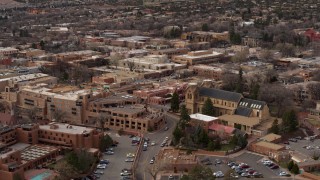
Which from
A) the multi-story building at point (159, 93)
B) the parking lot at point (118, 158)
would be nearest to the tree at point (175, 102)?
the multi-story building at point (159, 93)

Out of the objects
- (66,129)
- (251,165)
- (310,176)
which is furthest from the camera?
(66,129)

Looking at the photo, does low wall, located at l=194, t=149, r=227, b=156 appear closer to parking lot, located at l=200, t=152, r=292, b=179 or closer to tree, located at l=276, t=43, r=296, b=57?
parking lot, located at l=200, t=152, r=292, b=179

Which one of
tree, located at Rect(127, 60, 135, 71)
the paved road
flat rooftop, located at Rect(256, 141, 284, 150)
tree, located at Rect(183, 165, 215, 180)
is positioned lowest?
the paved road

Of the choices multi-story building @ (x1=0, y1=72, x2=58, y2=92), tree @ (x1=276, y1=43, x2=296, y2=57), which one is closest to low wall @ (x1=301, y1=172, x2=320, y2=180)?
multi-story building @ (x1=0, y1=72, x2=58, y2=92)

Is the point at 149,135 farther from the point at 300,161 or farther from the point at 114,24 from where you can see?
the point at 114,24

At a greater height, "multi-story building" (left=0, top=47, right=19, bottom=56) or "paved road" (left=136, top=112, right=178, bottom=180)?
"multi-story building" (left=0, top=47, right=19, bottom=56)

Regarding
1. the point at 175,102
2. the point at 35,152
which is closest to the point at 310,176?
the point at 175,102

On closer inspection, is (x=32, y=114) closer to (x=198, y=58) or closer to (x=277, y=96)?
(x=277, y=96)

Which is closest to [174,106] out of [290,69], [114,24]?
[290,69]
